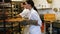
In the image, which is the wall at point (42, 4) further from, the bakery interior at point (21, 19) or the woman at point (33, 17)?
the woman at point (33, 17)

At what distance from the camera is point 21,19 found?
113 inches

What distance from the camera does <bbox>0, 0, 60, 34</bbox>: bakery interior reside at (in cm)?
275

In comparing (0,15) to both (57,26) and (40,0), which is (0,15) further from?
(40,0)

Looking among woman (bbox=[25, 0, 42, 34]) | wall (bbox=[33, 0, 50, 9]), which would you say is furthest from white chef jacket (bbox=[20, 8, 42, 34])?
wall (bbox=[33, 0, 50, 9])

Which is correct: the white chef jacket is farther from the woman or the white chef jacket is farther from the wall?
the wall

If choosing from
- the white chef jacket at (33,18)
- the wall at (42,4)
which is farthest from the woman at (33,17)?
the wall at (42,4)

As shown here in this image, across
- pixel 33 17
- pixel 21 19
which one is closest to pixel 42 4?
pixel 21 19

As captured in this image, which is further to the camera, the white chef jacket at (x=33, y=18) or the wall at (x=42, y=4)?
the wall at (x=42, y=4)

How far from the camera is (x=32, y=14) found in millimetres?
2742

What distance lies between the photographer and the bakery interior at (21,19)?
9.03 feet

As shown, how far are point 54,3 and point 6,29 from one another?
136 inches

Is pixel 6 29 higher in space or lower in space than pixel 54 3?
lower

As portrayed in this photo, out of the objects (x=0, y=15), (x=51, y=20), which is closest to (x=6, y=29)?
(x=0, y=15)

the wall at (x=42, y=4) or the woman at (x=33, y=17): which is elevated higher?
the wall at (x=42, y=4)
